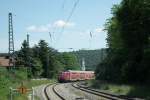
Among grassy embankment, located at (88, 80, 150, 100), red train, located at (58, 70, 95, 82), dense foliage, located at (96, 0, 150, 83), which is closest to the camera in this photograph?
grassy embankment, located at (88, 80, 150, 100)

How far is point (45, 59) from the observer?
14812 centimetres

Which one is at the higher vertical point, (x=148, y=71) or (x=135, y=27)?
(x=135, y=27)

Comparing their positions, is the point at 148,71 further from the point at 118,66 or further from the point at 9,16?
the point at 9,16

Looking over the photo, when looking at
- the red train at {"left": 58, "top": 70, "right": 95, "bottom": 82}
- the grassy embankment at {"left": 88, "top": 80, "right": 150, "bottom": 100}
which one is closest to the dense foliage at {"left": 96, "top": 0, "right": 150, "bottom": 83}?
the grassy embankment at {"left": 88, "top": 80, "right": 150, "bottom": 100}

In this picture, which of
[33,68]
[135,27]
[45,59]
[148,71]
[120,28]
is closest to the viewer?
[148,71]

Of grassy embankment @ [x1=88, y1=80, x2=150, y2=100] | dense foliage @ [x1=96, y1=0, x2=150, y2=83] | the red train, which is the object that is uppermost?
dense foliage @ [x1=96, y1=0, x2=150, y2=83]

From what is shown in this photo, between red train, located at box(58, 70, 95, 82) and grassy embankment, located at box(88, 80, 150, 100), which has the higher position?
red train, located at box(58, 70, 95, 82)

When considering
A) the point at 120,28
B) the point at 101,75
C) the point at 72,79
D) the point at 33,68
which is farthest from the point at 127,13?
the point at 33,68

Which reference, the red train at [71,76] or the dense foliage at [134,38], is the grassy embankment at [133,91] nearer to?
the dense foliage at [134,38]

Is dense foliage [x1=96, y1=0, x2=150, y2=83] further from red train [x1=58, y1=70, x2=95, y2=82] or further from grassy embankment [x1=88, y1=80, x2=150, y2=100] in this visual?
red train [x1=58, y1=70, x2=95, y2=82]

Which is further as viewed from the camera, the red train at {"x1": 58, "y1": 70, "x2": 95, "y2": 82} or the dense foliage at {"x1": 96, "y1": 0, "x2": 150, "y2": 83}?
the red train at {"x1": 58, "y1": 70, "x2": 95, "y2": 82}

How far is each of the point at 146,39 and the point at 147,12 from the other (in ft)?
11.2

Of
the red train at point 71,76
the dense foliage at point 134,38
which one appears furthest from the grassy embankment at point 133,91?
the red train at point 71,76

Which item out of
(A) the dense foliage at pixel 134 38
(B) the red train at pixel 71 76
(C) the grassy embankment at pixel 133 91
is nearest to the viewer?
(C) the grassy embankment at pixel 133 91
